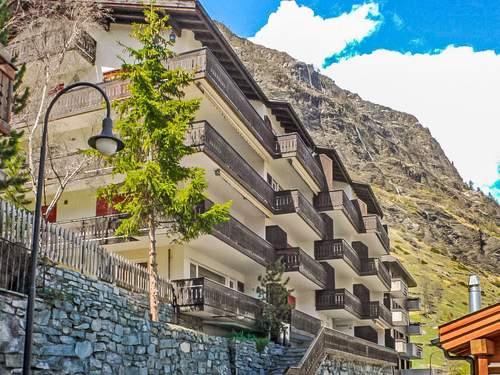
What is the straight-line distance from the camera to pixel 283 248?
3228 cm

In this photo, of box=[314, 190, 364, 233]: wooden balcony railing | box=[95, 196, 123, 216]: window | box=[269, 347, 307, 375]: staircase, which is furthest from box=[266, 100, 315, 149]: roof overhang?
box=[269, 347, 307, 375]: staircase

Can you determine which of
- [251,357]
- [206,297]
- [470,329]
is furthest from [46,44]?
[470,329]

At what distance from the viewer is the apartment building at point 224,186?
24125 millimetres

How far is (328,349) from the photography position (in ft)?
91.1

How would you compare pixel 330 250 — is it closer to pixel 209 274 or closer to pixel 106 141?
pixel 209 274

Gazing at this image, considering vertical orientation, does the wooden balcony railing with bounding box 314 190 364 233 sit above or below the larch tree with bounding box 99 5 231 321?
above

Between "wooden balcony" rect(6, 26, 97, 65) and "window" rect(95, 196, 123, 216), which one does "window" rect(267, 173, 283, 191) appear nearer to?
"window" rect(95, 196, 123, 216)

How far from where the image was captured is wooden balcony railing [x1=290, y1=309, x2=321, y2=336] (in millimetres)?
28842

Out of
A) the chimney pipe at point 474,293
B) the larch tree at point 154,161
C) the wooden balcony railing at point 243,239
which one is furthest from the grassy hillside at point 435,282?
the chimney pipe at point 474,293

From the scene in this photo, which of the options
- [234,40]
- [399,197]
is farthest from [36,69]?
[234,40]

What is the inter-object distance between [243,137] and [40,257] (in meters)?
16.0

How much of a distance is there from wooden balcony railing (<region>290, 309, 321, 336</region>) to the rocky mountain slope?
230 ft

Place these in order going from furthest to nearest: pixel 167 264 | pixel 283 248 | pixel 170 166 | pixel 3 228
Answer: pixel 283 248 → pixel 167 264 → pixel 170 166 → pixel 3 228

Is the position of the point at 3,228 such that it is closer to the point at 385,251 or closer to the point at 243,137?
the point at 243,137
